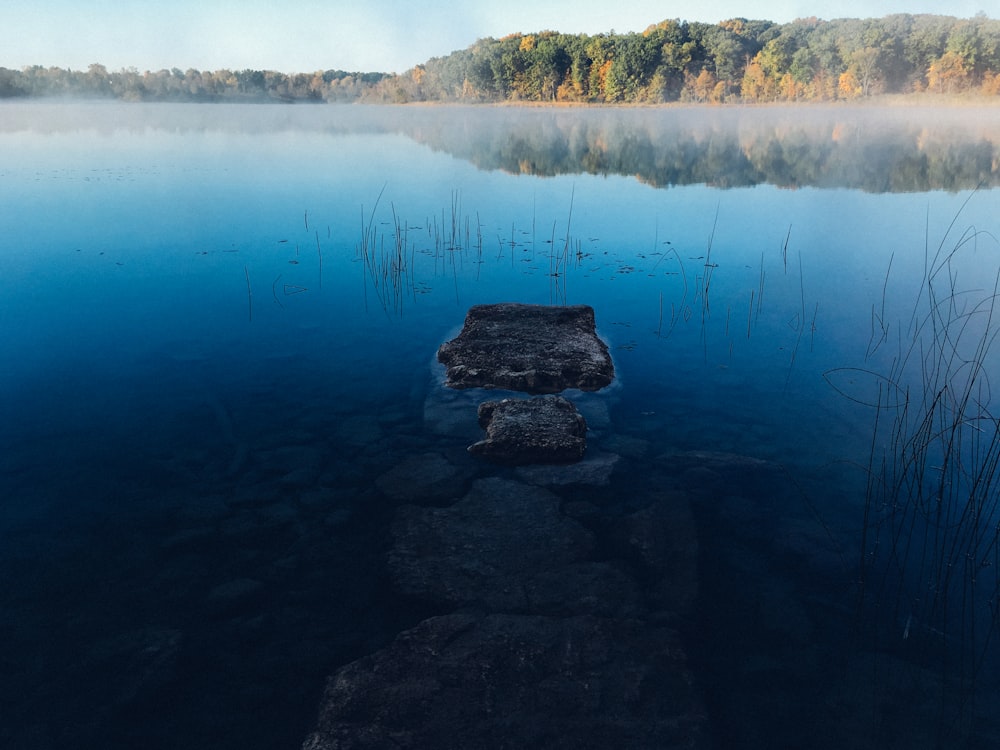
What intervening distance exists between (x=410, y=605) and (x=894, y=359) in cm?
677

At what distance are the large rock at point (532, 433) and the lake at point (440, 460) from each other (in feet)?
0.63

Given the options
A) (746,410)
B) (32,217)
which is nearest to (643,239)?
(746,410)

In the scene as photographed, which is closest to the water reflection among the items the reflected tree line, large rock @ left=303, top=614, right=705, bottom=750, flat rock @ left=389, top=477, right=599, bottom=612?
the reflected tree line

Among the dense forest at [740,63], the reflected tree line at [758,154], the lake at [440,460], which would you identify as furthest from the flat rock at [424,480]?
the dense forest at [740,63]

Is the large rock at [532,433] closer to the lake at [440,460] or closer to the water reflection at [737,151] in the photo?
the lake at [440,460]

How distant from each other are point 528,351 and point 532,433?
1.94m

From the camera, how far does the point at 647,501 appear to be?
17.4ft

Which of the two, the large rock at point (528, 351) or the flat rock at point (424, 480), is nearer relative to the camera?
the flat rock at point (424, 480)

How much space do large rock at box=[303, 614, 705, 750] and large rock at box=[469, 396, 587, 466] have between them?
76.2 inches

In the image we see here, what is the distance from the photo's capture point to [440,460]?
584cm

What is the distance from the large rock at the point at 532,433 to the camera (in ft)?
19.1

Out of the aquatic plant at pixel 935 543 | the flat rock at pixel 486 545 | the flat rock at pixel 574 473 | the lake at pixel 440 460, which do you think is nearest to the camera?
the lake at pixel 440 460

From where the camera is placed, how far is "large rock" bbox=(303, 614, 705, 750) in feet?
10.7

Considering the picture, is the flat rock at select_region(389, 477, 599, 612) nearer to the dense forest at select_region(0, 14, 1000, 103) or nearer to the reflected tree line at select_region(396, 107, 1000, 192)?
the reflected tree line at select_region(396, 107, 1000, 192)
